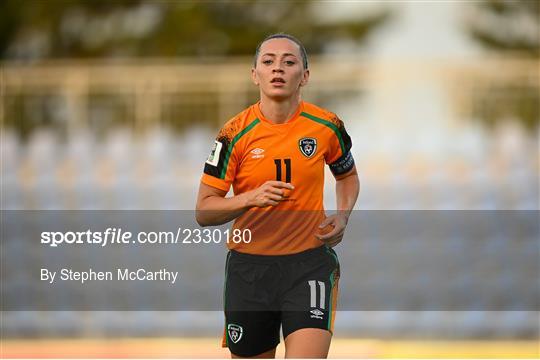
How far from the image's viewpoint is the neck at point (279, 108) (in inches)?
197

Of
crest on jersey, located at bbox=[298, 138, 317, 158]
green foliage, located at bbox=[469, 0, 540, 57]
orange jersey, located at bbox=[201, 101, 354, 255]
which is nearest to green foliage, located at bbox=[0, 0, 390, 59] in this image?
green foliage, located at bbox=[469, 0, 540, 57]

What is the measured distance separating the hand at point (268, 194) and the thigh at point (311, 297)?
0.47 meters

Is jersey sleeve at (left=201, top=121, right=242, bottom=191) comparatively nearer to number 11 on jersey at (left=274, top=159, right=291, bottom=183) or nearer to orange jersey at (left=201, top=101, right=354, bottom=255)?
orange jersey at (left=201, top=101, right=354, bottom=255)

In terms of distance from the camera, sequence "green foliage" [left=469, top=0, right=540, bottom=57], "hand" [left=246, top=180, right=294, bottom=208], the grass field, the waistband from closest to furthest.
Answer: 1. "hand" [left=246, top=180, right=294, bottom=208]
2. the waistband
3. the grass field
4. "green foliage" [left=469, top=0, right=540, bottom=57]

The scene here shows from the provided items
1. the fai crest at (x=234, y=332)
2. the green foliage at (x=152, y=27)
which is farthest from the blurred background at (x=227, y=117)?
the fai crest at (x=234, y=332)

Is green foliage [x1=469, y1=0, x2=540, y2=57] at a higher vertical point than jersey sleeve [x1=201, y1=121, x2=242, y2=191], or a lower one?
higher

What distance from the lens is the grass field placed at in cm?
1023

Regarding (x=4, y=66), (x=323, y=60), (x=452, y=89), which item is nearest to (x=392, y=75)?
(x=452, y=89)

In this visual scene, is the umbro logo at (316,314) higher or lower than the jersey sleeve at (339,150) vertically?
lower

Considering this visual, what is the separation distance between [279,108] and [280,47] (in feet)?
0.79

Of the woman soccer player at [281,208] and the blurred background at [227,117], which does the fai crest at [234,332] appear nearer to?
the woman soccer player at [281,208]

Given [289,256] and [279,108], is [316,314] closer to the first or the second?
[289,256]

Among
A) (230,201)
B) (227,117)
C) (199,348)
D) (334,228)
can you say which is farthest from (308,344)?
(227,117)

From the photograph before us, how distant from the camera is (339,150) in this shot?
5129 mm
